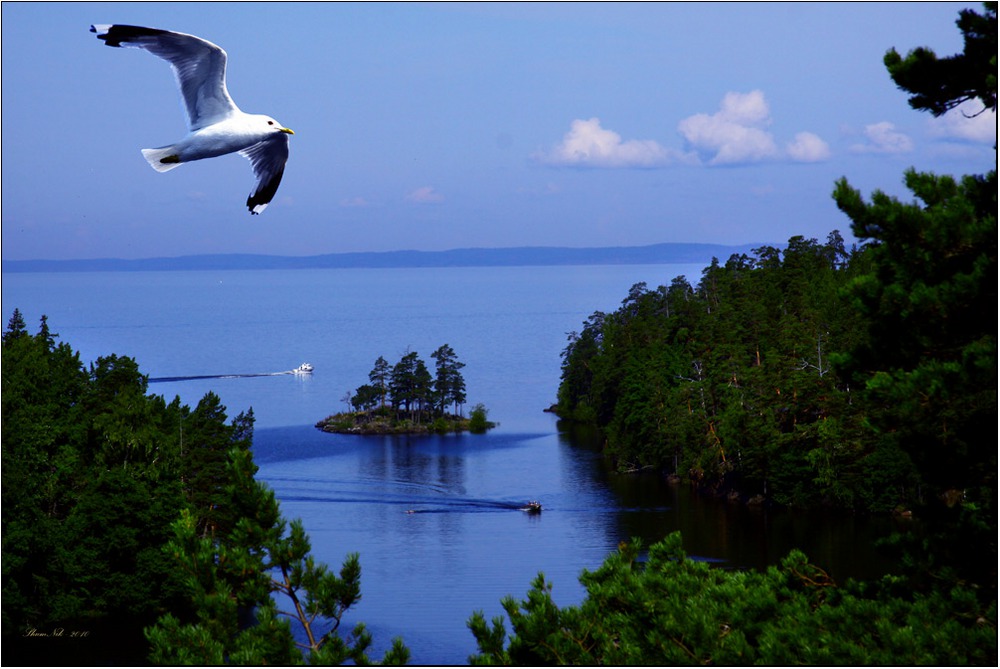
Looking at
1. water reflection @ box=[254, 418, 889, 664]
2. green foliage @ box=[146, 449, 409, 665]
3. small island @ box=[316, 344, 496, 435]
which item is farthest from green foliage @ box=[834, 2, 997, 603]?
small island @ box=[316, 344, 496, 435]

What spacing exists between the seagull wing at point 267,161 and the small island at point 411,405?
2740 inches

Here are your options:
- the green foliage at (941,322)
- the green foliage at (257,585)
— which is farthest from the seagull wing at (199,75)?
the green foliage at (257,585)

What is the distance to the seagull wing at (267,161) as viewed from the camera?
38.1 ft

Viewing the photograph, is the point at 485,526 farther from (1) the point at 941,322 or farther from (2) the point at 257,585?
(1) the point at 941,322

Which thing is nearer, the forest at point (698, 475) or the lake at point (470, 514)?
the forest at point (698, 475)

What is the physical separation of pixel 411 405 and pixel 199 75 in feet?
249

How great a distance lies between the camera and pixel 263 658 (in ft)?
51.0

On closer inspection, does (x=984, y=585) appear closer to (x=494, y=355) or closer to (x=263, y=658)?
(x=263, y=658)

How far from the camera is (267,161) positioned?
11641 mm

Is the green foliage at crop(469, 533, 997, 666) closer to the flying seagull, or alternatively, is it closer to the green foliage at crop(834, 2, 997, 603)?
the green foliage at crop(834, 2, 997, 603)

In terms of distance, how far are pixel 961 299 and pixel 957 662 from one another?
3.33m

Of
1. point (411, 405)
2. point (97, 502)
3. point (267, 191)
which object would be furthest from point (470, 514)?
point (267, 191)

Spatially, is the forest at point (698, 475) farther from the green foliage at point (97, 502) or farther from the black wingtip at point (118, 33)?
the black wingtip at point (118, 33)

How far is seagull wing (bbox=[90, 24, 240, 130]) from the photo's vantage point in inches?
412
